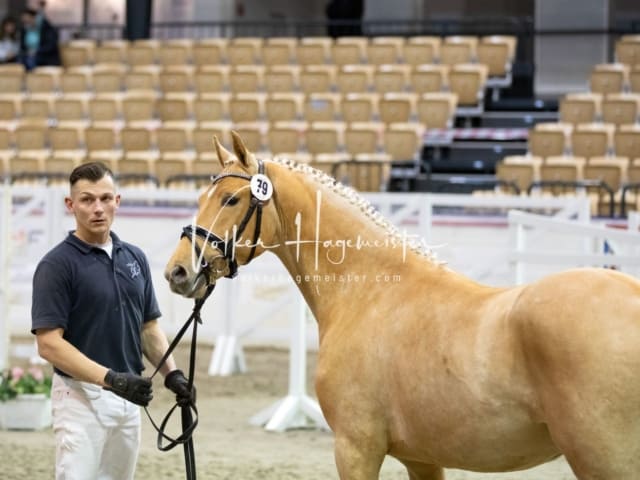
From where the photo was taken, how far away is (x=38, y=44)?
1917 cm

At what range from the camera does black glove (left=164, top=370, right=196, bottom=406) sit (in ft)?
14.4

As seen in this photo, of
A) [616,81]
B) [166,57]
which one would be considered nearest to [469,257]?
[616,81]

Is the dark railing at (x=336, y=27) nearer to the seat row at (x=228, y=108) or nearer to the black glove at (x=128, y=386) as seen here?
the seat row at (x=228, y=108)

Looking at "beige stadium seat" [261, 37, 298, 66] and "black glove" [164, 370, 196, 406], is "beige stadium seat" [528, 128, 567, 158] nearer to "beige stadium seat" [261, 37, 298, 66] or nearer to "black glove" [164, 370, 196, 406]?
"beige stadium seat" [261, 37, 298, 66]

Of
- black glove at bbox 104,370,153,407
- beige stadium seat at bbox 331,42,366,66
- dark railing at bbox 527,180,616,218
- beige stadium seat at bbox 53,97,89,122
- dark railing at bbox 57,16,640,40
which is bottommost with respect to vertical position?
black glove at bbox 104,370,153,407

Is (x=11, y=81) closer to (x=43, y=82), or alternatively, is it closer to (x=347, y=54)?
(x=43, y=82)

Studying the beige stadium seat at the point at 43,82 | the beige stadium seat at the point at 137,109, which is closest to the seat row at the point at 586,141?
the beige stadium seat at the point at 137,109

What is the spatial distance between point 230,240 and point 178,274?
0.83 feet

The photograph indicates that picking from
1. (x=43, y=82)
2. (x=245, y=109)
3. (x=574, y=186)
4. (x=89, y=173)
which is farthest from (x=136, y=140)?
(x=89, y=173)

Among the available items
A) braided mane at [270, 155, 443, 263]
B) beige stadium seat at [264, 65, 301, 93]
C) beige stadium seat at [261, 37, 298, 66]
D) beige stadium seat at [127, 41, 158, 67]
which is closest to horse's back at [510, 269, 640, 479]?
braided mane at [270, 155, 443, 263]

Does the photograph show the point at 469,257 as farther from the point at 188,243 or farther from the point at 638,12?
the point at 638,12

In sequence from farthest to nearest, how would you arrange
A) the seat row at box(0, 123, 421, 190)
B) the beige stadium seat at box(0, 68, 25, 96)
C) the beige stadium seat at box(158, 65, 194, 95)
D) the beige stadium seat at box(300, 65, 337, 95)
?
the beige stadium seat at box(0, 68, 25, 96) < the beige stadium seat at box(158, 65, 194, 95) < the beige stadium seat at box(300, 65, 337, 95) < the seat row at box(0, 123, 421, 190)

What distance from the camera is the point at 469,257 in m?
11.1

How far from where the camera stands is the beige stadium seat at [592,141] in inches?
557
